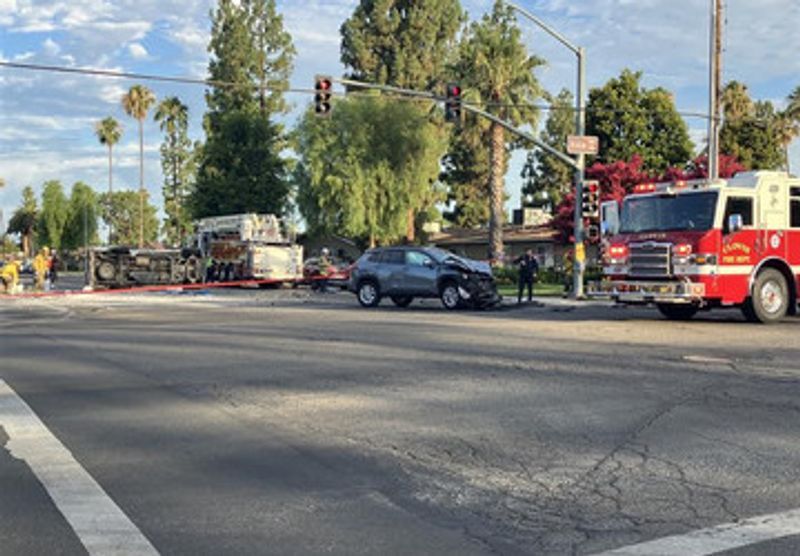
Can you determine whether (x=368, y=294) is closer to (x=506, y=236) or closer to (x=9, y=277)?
(x=9, y=277)

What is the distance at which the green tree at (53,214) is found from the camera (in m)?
98.2

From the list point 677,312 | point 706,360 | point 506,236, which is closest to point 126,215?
point 506,236

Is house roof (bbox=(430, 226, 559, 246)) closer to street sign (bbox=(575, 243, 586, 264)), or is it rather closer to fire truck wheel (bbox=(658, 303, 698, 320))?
street sign (bbox=(575, 243, 586, 264))

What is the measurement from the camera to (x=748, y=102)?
5559cm

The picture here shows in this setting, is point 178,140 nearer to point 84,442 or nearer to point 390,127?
point 390,127

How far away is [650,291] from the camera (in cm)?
1767

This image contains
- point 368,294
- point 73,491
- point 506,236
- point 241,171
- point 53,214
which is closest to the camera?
point 73,491

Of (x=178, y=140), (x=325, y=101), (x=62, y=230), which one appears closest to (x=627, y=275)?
(x=325, y=101)

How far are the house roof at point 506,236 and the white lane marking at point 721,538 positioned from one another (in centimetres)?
4594

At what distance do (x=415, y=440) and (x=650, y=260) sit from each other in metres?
11.8

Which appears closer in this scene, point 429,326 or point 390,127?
point 429,326

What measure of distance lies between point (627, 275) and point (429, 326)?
4.42 meters

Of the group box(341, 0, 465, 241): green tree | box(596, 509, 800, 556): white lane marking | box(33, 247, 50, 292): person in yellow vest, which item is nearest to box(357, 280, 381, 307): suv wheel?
box(33, 247, 50, 292): person in yellow vest

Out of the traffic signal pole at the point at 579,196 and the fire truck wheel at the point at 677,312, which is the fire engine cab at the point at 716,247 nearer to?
the fire truck wheel at the point at 677,312
